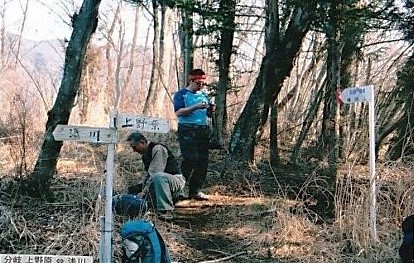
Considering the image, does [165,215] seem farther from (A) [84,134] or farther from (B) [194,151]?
(A) [84,134]

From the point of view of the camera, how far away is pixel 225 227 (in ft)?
23.4

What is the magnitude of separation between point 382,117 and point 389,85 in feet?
2.00

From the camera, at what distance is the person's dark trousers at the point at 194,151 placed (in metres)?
7.78

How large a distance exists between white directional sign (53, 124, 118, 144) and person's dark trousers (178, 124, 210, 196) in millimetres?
2924

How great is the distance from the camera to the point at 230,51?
37.4ft

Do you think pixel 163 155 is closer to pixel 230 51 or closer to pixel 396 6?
pixel 396 6

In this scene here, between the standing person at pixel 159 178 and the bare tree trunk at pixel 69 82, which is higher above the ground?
the bare tree trunk at pixel 69 82

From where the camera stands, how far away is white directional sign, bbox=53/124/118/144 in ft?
15.3

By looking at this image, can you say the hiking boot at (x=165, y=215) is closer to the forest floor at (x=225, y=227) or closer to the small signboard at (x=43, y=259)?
the forest floor at (x=225, y=227)

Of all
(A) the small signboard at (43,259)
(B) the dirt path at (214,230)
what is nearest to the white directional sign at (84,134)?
(A) the small signboard at (43,259)

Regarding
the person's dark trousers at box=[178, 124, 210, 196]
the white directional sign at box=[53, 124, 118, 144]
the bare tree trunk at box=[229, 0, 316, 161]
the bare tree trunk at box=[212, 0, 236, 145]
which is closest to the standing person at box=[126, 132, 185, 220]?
Answer: the person's dark trousers at box=[178, 124, 210, 196]

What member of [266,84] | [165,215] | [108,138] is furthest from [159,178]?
[266,84]

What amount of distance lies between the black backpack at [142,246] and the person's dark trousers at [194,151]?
2925mm

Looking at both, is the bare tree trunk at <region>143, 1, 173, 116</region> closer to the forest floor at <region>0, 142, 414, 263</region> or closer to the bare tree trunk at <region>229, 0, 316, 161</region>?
the bare tree trunk at <region>229, 0, 316, 161</region>
